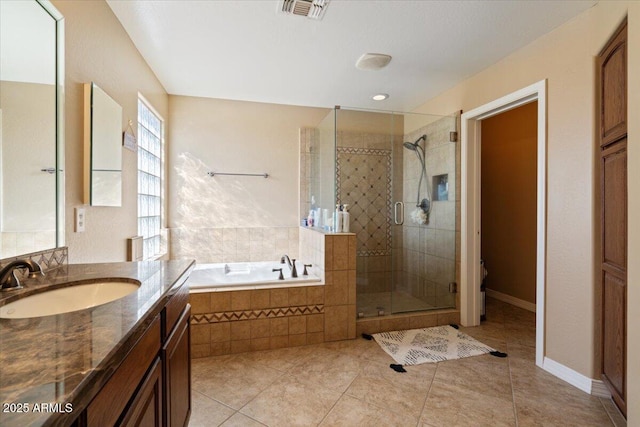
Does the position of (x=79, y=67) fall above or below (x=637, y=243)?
above

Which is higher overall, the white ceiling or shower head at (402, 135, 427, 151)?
the white ceiling

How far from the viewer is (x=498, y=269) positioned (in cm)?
405

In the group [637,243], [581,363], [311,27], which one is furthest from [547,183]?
[311,27]

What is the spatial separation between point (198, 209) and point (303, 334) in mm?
1964

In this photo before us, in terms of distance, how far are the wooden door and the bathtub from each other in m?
1.96

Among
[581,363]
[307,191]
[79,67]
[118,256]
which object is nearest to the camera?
[79,67]

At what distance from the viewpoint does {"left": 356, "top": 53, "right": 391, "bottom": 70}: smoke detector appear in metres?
2.58

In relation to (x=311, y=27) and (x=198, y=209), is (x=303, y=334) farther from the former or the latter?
(x=311, y=27)

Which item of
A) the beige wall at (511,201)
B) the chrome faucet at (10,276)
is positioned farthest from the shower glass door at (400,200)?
the chrome faucet at (10,276)

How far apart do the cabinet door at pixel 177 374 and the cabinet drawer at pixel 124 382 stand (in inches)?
6.4

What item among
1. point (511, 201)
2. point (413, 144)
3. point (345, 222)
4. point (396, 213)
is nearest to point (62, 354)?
point (345, 222)

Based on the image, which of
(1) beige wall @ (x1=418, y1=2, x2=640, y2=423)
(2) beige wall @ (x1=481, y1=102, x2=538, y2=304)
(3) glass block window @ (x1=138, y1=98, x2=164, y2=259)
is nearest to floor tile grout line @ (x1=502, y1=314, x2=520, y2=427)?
(1) beige wall @ (x1=418, y1=2, x2=640, y2=423)

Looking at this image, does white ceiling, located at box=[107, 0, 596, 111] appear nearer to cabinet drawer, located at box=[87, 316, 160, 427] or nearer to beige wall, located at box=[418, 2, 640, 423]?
beige wall, located at box=[418, 2, 640, 423]

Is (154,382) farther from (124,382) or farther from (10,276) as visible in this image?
(10,276)
